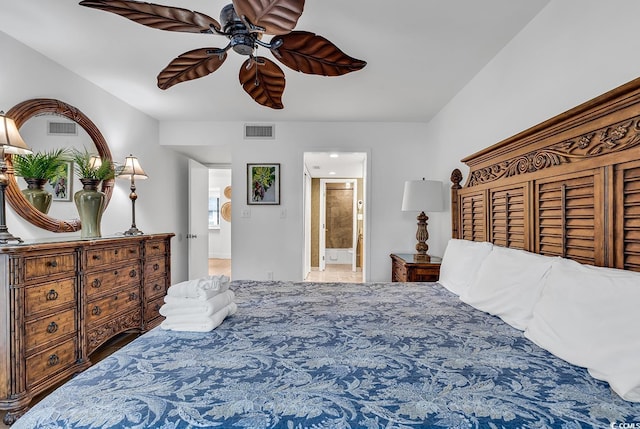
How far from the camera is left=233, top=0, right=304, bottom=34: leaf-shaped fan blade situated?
4.27 ft

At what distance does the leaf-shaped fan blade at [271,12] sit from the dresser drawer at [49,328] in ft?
6.79

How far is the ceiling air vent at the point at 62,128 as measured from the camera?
8.91 feet

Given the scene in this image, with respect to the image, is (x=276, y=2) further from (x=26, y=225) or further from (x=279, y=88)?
(x=26, y=225)

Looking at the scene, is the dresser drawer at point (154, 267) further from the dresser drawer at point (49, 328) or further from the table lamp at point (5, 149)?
the table lamp at point (5, 149)

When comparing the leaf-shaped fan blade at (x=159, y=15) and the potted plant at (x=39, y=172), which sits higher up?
the leaf-shaped fan blade at (x=159, y=15)

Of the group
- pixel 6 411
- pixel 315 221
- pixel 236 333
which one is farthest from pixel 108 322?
pixel 315 221

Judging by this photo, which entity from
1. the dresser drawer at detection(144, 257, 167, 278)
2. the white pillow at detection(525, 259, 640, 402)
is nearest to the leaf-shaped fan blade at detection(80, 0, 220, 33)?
the white pillow at detection(525, 259, 640, 402)

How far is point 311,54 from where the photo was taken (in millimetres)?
1742

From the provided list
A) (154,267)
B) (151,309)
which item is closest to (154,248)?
(154,267)

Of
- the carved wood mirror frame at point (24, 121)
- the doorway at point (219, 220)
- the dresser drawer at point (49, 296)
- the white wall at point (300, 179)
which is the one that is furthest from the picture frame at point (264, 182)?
the doorway at point (219, 220)

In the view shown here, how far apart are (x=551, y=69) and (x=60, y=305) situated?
3330 mm

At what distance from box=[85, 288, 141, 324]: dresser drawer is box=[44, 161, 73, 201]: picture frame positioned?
0.95 meters

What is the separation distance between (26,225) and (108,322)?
0.95 meters

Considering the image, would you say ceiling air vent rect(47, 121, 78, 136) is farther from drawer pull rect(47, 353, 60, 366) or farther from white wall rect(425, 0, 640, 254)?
white wall rect(425, 0, 640, 254)
